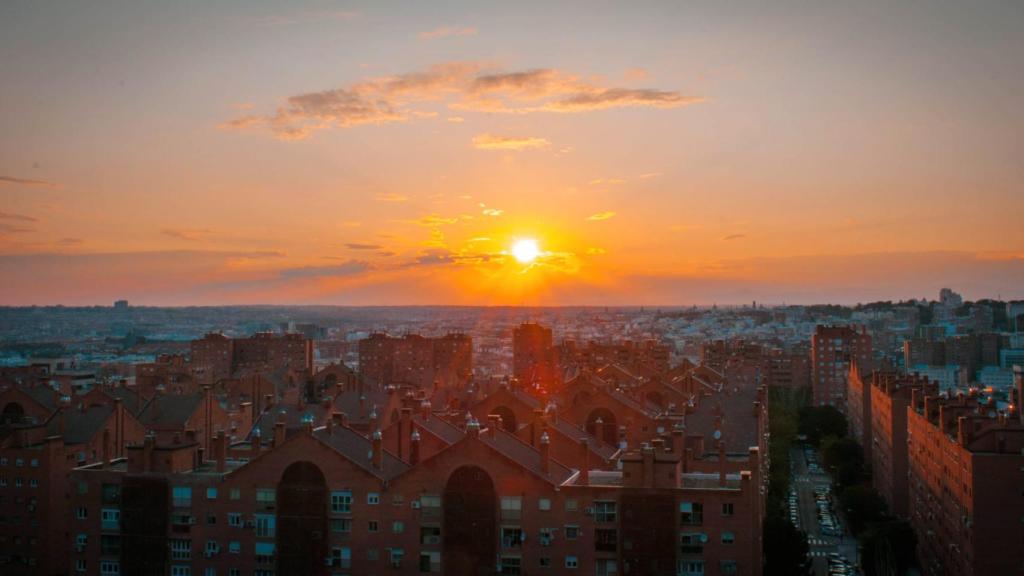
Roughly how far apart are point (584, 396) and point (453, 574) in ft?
68.0

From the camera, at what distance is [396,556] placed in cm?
3650

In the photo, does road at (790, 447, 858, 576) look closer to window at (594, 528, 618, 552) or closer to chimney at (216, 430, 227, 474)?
window at (594, 528, 618, 552)

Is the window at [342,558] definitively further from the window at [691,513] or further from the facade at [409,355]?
the facade at [409,355]

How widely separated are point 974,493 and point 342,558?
977 inches

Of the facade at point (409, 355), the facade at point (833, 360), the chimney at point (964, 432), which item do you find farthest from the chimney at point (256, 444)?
the facade at point (833, 360)

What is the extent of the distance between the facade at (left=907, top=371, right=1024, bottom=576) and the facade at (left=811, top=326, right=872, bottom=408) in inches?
3054

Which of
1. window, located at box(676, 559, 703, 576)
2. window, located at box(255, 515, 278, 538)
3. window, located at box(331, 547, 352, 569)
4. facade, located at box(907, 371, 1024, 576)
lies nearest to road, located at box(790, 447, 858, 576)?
facade, located at box(907, 371, 1024, 576)

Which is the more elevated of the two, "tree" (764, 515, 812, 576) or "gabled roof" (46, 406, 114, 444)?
"gabled roof" (46, 406, 114, 444)

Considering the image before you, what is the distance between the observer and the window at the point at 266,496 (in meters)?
37.3

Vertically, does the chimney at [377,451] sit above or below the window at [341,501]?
above

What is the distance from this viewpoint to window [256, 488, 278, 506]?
122 ft

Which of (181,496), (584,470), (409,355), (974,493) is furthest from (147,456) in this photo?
(409,355)

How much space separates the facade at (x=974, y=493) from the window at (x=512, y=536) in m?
19.3

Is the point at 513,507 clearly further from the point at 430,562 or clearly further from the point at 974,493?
the point at 974,493
